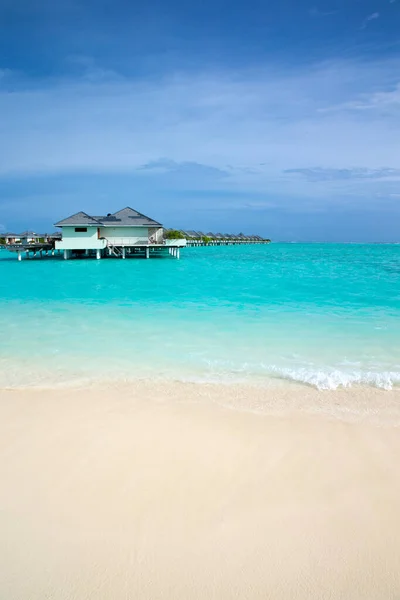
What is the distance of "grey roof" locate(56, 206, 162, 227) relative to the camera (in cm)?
3428

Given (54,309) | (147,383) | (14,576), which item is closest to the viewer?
(14,576)

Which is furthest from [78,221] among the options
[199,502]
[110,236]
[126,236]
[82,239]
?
[199,502]

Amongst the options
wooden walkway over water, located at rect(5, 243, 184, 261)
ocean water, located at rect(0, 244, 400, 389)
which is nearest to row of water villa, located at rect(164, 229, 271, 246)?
wooden walkway over water, located at rect(5, 243, 184, 261)

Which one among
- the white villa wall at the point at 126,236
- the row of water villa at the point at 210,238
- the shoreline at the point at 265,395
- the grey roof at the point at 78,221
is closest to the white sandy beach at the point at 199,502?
the shoreline at the point at 265,395

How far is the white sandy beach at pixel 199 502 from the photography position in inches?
72.4

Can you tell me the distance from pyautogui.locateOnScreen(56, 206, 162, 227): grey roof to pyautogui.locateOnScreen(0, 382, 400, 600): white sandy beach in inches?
1287

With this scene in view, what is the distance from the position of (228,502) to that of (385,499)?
94 centimetres

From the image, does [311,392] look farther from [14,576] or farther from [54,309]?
[54,309]

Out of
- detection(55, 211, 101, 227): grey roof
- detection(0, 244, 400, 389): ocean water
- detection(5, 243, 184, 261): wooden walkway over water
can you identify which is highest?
detection(55, 211, 101, 227): grey roof

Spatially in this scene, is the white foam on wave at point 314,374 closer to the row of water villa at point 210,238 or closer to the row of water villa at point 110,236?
the row of water villa at point 110,236

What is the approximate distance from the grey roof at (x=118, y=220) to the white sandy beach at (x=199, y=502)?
32698mm

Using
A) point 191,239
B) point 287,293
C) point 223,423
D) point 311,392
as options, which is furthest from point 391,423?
point 191,239

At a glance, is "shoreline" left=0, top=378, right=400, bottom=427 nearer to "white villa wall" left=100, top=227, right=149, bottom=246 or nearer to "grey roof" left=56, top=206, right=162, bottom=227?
"grey roof" left=56, top=206, right=162, bottom=227

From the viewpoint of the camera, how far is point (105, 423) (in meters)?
3.39
